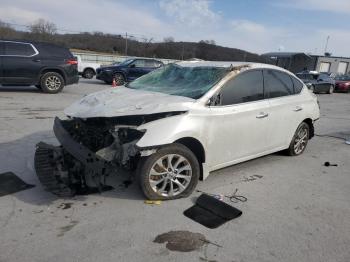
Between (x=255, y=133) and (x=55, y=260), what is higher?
(x=255, y=133)

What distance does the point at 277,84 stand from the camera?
19.2 ft

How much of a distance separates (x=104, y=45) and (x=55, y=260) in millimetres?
47590

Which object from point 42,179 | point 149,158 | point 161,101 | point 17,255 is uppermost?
point 161,101

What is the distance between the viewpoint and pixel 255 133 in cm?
527

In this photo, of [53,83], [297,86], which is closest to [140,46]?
[53,83]

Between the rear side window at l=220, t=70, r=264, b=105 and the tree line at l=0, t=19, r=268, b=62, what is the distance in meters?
34.5

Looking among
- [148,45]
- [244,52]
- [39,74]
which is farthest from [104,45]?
[39,74]

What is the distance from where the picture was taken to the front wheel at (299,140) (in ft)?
21.1

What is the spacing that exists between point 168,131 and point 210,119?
0.68m

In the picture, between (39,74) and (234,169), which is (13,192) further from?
(39,74)

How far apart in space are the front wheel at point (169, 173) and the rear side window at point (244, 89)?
3.17 feet

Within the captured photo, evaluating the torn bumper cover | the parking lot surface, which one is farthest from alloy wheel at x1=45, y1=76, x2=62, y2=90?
the torn bumper cover

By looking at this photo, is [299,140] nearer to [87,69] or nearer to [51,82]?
[51,82]

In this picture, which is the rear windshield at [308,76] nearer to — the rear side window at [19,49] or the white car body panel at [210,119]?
the rear side window at [19,49]
